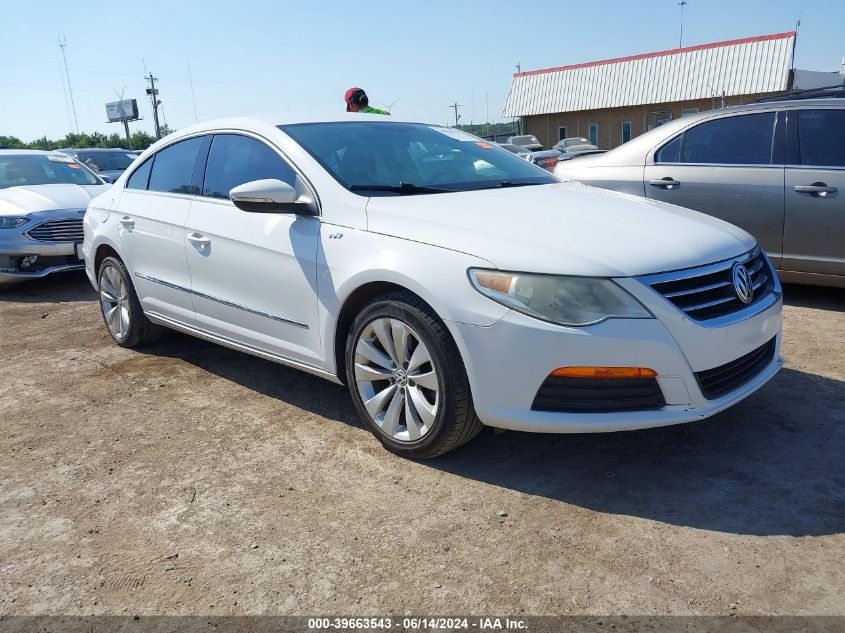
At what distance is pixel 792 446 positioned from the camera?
10.5 ft

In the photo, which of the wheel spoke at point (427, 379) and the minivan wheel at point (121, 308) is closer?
the wheel spoke at point (427, 379)

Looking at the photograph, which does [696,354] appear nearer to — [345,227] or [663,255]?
[663,255]

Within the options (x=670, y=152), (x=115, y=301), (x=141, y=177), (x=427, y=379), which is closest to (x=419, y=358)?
(x=427, y=379)

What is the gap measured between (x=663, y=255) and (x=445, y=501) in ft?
4.26

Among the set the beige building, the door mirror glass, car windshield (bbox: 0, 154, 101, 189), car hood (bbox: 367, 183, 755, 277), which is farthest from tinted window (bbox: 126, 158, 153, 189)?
the beige building

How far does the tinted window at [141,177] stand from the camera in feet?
16.0

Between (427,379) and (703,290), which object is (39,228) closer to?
(427,379)

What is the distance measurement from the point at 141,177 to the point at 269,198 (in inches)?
77.9

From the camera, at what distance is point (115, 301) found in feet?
17.1

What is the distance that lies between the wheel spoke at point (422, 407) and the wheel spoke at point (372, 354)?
6.3 inches

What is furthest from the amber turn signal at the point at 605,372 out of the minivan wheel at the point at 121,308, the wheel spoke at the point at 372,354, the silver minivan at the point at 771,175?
the minivan wheel at the point at 121,308

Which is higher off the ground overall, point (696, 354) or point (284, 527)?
point (696, 354)

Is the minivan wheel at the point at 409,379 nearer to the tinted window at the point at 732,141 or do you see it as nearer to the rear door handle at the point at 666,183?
the rear door handle at the point at 666,183

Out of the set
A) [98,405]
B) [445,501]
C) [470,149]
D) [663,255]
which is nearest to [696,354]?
[663,255]
